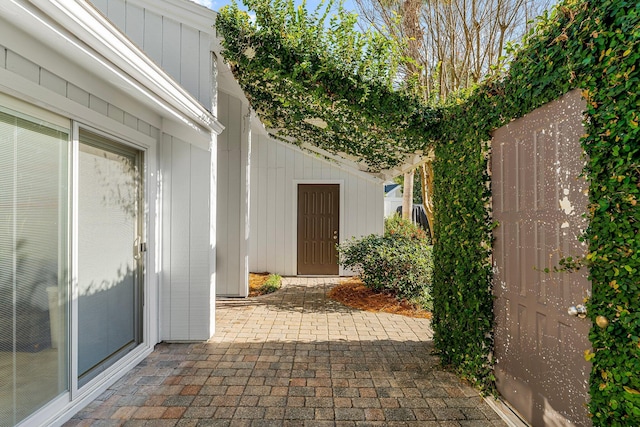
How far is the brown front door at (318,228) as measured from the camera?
813cm

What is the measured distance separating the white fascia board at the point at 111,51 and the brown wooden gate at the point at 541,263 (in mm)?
2507

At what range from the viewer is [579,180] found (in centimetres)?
181

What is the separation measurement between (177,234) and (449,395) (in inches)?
119

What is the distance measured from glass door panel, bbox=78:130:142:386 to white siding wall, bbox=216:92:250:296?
2.45 meters

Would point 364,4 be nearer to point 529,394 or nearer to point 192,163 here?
point 192,163

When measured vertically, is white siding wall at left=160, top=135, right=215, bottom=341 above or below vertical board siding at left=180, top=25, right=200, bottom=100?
below

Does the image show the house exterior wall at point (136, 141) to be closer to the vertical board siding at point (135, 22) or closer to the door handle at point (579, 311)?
the vertical board siding at point (135, 22)

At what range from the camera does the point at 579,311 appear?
1.76 metres

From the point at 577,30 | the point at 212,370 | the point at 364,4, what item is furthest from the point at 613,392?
the point at 364,4

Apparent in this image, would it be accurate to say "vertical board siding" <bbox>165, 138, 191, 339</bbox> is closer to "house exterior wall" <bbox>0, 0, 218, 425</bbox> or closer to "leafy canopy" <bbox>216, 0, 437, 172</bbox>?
"house exterior wall" <bbox>0, 0, 218, 425</bbox>

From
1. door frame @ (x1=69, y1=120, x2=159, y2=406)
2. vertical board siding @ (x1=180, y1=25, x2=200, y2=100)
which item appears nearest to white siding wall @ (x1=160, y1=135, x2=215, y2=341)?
door frame @ (x1=69, y1=120, x2=159, y2=406)

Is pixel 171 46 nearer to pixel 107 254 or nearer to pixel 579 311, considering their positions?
pixel 107 254

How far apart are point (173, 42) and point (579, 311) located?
14.5ft

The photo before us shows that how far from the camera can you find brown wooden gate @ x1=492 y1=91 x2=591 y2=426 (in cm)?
186
